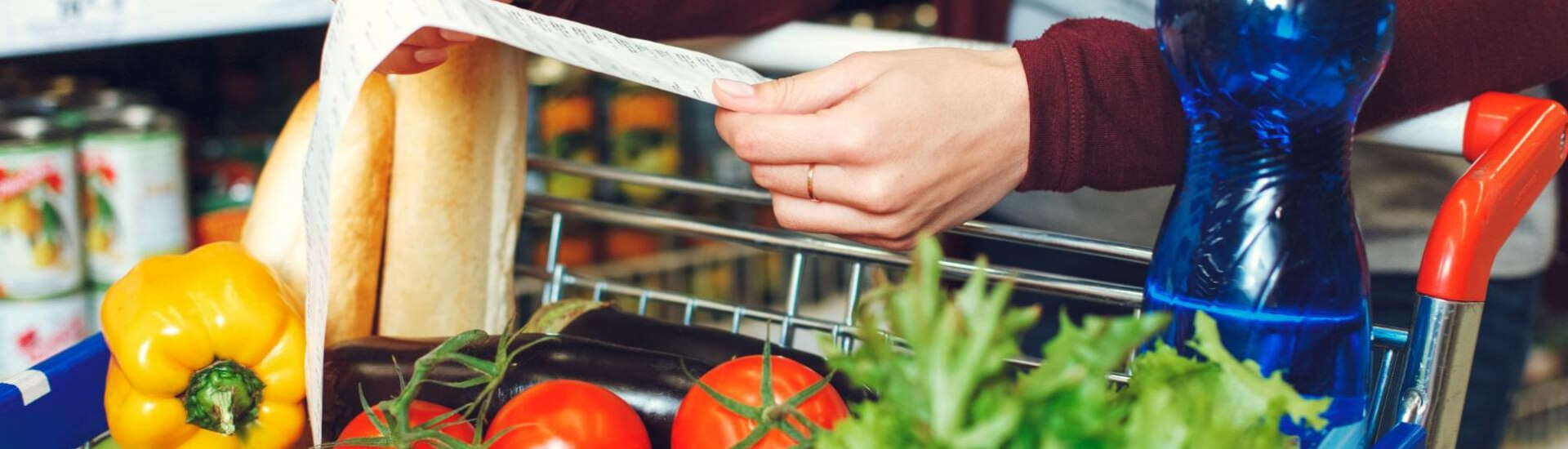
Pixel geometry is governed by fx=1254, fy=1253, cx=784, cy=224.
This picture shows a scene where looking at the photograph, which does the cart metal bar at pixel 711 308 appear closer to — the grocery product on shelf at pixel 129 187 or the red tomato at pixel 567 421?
the red tomato at pixel 567 421

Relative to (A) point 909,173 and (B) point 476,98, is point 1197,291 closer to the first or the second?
(A) point 909,173

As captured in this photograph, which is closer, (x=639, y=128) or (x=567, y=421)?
(x=567, y=421)

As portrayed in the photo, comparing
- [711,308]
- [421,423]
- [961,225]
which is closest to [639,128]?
[711,308]

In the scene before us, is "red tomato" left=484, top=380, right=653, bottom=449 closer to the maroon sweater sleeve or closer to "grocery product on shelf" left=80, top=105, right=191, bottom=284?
the maroon sweater sleeve

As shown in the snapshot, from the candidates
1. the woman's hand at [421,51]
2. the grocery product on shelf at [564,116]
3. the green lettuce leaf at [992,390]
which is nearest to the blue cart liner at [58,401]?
the woman's hand at [421,51]

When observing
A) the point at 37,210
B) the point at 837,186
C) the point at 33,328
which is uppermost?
the point at 837,186

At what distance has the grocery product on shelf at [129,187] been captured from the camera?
1030 millimetres

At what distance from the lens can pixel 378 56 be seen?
0.48 meters

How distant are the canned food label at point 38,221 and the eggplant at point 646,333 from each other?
48cm

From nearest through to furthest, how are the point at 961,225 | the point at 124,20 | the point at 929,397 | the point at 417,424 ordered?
the point at 929,397 < the point at 417,424 < the point at 961,225 < the point at 124,20

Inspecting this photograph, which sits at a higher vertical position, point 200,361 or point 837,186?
point 837,186

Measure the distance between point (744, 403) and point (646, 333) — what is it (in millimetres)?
236

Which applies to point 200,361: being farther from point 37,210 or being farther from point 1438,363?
point 1438,363

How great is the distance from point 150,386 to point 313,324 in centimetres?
18
